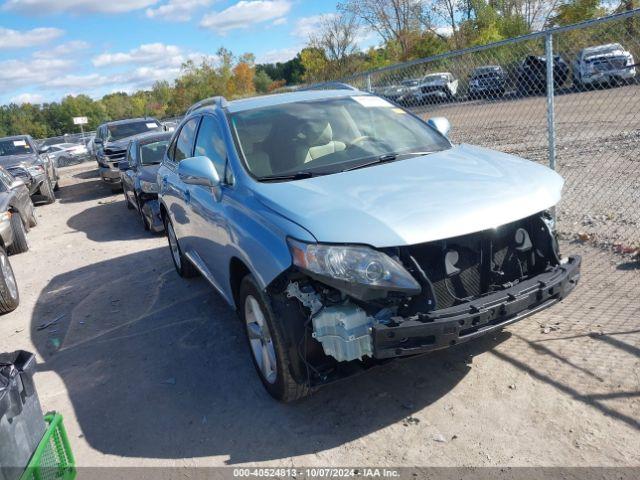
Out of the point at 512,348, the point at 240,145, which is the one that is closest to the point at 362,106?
the point at 240,145

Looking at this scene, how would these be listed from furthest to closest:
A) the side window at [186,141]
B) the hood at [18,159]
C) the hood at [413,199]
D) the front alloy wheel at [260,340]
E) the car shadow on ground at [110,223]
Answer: the hood at [18,159], the car shadow on ground at [110,223], the side window at [186,141], the front alloy wheel at [260,340], the hood at [413,199]

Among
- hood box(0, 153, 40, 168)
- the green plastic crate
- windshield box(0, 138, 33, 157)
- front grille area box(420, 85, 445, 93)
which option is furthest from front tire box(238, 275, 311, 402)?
windshield box(0, 138, 33, 157)

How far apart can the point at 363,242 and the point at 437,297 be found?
547 millimetres

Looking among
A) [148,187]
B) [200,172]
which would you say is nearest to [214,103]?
[200,172]

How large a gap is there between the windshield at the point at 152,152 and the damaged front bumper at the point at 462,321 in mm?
8437

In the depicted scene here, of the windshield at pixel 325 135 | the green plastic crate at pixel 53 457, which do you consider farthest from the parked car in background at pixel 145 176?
the green plastic crate at pixel 53 457

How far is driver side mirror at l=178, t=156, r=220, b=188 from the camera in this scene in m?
3.93

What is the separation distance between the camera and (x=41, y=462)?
277 cm

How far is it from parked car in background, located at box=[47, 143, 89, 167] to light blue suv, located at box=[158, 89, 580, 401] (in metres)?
29.0

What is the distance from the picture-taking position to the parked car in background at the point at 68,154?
30172 millimetres

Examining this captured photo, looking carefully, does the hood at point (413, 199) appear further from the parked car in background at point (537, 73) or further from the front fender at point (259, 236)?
the parked car in background at point (537, 73)

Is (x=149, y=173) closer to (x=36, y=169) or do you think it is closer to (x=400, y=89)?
(x=400, y=89)

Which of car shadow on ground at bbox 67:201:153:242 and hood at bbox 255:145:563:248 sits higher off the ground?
hood at bbox 255:145:563:248

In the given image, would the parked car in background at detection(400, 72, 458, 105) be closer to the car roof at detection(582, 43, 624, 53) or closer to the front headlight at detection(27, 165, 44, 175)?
the car roof at detection(582, 43, 624, 53)
